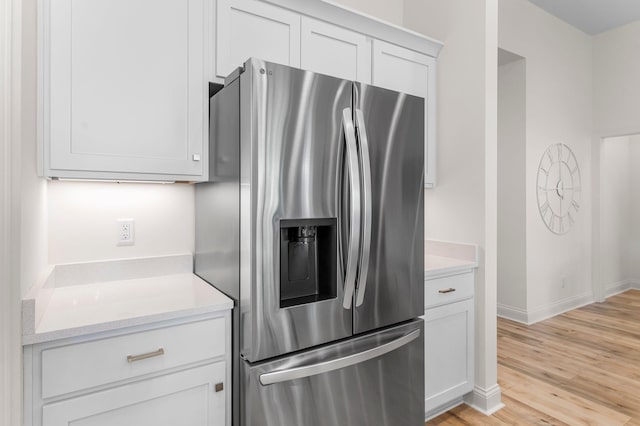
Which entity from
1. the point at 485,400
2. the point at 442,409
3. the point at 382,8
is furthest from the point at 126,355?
the point at 382,8

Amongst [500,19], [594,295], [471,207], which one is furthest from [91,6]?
[594,295]

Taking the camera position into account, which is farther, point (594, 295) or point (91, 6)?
point (594, 295)

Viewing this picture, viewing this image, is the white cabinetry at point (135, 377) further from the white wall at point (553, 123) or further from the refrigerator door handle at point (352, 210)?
the white wall at point (553, 123)

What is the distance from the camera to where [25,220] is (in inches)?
43.8

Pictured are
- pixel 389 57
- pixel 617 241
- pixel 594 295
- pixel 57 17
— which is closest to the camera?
pixel 57 17

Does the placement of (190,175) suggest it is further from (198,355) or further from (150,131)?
(198,355)

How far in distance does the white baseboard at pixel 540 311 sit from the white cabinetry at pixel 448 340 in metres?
1.94

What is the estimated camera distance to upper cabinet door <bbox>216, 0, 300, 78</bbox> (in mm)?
1630

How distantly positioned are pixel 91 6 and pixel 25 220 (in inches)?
32.7

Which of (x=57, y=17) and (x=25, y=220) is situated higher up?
(x=57, y=17)

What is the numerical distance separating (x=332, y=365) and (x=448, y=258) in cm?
128

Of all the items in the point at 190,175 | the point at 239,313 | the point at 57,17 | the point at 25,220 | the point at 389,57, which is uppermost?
the point at 389,57

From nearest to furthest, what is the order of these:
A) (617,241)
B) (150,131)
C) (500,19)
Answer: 1. (150,131)
2. (500,19)
3. (617,241)

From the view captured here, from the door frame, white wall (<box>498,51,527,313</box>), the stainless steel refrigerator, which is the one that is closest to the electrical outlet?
the stainless steel refrigerator
